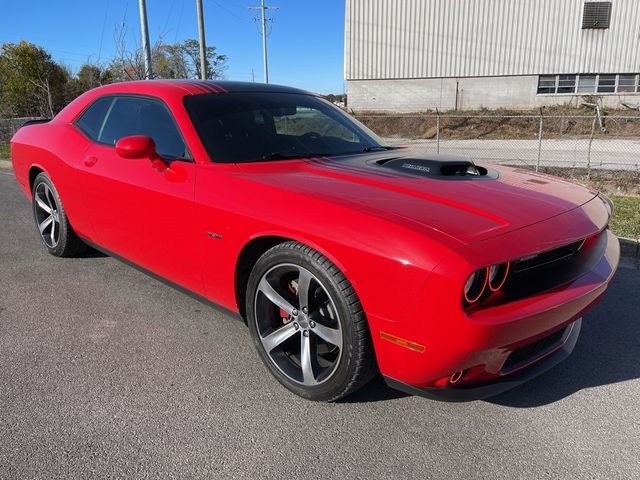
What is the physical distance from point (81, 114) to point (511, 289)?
367 cm

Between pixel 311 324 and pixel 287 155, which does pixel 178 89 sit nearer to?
pixel 287 155

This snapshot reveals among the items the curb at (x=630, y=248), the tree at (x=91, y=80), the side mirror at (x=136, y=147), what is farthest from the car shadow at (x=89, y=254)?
the tree at (x=91, y=80)

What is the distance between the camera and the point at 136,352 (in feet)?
9.75

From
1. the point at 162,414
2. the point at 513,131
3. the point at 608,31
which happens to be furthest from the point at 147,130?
the point at 608,31

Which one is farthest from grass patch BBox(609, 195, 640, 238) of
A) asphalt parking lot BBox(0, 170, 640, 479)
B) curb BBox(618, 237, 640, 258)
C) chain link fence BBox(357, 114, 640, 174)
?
chain link fence BBox(357, 114, 640, 174)

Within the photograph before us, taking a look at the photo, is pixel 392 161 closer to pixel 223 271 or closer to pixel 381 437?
pixel 223 271

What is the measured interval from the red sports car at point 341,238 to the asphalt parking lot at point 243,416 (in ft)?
0.81

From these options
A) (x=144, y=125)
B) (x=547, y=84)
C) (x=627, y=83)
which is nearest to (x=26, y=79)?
(x=144, y=125)

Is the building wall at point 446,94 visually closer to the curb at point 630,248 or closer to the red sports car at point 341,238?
the curb at point 630,248

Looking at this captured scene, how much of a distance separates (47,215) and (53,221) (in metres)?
0.21

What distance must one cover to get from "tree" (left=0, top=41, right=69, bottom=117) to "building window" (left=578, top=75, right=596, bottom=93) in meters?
28.8

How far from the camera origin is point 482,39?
101 ft

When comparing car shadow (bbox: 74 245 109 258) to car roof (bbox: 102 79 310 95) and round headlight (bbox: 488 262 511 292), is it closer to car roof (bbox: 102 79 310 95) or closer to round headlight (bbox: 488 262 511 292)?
car roof (bbox: 102 79 310 95)

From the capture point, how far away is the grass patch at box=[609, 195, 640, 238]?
4984mm
